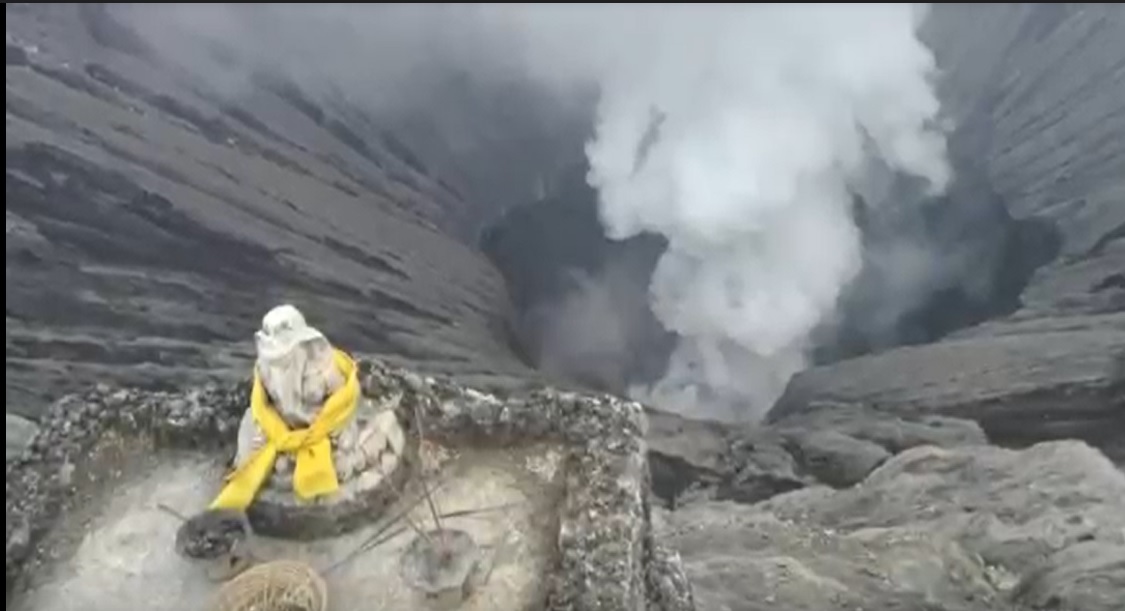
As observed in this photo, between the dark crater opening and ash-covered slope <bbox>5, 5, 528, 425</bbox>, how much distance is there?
490mm

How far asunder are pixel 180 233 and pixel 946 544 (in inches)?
249

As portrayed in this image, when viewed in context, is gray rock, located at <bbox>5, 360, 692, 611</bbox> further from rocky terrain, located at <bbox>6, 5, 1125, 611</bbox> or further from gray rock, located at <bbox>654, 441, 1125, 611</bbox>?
gray rock, located at <bbox>654, 441, 1125, 611</bbox>

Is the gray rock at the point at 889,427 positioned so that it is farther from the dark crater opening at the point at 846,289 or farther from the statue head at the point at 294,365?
the statue head at the point at 294,365

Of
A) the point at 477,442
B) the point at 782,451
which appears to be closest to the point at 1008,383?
the point at 782,451

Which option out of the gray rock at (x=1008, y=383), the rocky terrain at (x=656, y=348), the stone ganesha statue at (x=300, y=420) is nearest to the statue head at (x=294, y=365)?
the stone ganesha statue at (x=300, y=420)

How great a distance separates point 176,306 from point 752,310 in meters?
4.66

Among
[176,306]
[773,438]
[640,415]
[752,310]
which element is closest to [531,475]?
[640,415]

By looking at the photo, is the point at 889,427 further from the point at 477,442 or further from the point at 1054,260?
the point at 477,442

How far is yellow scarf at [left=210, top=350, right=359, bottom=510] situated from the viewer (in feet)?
15.6

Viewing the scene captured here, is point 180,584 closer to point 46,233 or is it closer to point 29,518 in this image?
point 29,518

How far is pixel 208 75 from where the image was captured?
39.0ft

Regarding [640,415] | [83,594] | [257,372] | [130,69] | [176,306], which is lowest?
[83,594]

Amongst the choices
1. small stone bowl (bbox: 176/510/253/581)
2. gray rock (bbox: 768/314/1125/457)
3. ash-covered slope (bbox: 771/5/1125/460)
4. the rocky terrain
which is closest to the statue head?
small stone bowl (bbox: 176/510/253/581)

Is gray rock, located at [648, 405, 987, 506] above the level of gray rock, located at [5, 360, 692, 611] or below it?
above
